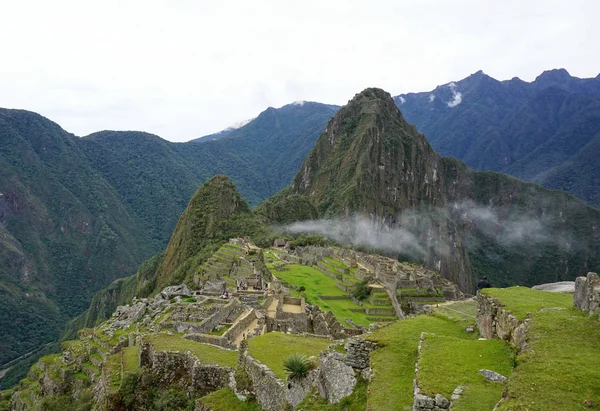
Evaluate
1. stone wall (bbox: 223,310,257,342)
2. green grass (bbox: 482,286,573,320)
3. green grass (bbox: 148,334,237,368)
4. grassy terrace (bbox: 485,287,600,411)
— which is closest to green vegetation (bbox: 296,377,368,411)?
grassy terrace (bbox: 485,287,600,411)

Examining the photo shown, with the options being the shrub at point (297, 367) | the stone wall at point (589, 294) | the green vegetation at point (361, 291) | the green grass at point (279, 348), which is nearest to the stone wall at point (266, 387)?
the green grass at point (279, 348)

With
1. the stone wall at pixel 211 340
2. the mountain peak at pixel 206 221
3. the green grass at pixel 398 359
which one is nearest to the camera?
the green grass at pixel 398 359

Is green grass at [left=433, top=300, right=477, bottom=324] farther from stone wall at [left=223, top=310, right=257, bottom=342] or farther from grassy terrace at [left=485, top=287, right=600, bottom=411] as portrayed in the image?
stone wall at [left=223, top=310, right=257, bottom=342]

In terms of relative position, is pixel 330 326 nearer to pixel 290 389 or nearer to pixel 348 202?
pixel 290 389

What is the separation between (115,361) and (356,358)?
42.7 ft

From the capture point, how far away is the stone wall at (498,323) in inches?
319

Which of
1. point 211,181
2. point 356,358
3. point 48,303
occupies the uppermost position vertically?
point 211,181

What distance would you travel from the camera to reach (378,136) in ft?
609

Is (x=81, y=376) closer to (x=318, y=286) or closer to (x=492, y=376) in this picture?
(x=492, y=376)

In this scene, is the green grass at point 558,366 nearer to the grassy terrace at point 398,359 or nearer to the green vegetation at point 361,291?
the grassy terrace at point 398,359

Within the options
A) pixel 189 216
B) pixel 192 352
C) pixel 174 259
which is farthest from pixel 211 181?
pixel 192 352

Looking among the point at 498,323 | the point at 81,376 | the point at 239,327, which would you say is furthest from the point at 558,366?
the point at 81,376

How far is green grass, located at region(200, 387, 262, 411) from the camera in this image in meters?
10.2

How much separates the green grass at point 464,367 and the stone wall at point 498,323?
267mm
